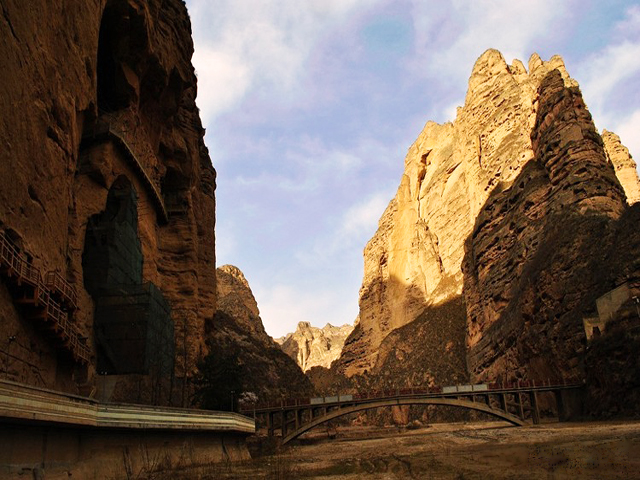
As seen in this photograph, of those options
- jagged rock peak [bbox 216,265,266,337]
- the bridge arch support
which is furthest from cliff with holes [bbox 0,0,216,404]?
jagged rock peak [bbox 216,265,266,337]

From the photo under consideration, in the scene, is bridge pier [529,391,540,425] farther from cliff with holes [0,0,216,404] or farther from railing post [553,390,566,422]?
cliff with holes [0,0,216,404]

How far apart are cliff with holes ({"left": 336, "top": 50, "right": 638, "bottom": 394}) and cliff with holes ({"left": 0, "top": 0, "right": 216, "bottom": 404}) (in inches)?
1456

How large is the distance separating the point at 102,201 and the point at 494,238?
64578 mm

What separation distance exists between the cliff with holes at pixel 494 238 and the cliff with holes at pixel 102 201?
37.0m

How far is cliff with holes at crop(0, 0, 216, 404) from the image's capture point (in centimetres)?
1900

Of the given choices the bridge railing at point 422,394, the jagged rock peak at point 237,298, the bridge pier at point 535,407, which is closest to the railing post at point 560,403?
the bridge railing at point 422,394

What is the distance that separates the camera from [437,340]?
334ft

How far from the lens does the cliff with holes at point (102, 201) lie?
19000 mm

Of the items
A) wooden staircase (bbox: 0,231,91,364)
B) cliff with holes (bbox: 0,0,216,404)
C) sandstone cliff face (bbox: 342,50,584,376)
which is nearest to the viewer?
wooden staircase (bbox: 0,231,91,364)

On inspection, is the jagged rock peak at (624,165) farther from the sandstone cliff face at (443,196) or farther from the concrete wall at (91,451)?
the concrete wall at (91,451)

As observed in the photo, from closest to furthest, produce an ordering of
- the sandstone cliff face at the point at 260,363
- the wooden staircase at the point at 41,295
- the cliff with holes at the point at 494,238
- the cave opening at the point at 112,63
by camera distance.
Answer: the wooden staircase at the point at 41,295, the cave opening at the point at 112,63, the cliff with holes at the point at 494,238, the sandstone cliff face at the point at 260,363

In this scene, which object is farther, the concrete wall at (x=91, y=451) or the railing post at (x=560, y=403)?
the railing post at (x=560, y=403)

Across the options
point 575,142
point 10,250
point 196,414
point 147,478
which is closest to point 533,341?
point 575,142

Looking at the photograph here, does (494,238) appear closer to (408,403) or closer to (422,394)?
(422,394)
